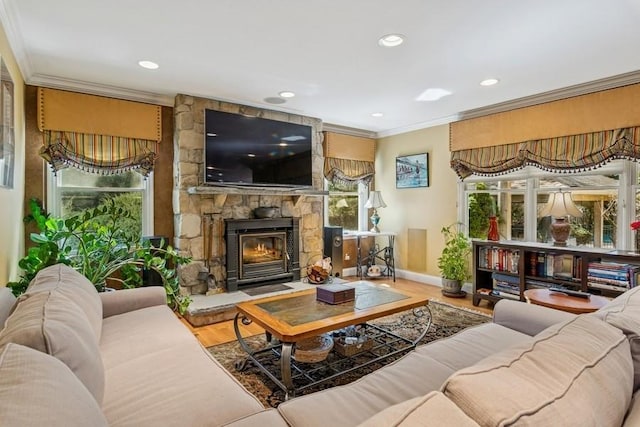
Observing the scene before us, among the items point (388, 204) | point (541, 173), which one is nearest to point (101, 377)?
point (541, 173)

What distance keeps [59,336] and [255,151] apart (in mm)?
3270

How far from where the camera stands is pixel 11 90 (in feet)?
8.13

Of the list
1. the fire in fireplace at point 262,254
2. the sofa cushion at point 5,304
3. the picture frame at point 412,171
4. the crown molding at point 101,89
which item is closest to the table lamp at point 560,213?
the picture frame at point 412,171

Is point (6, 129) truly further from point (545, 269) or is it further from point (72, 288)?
point (545, 269)

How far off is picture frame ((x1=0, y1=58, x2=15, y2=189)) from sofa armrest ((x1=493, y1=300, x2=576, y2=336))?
10.5ft

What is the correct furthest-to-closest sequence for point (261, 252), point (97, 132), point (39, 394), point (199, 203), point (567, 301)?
point (261, 252) → point (199, 203) → point (97, 132) → point (567, 301) → point (39, 394)

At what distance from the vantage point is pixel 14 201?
110 inches

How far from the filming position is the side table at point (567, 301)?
8.03 ft

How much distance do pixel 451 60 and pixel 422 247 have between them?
2.94 metres

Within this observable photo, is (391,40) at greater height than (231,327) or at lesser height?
greater

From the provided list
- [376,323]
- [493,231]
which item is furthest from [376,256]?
[376,323]

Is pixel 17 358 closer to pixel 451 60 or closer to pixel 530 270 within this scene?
pixel 451 60

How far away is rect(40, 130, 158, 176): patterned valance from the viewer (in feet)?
10.9

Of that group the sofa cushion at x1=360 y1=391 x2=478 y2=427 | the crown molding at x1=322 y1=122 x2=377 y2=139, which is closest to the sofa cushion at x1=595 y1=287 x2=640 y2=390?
the sofa cushion at x1=360 y1=391 x2=478 y2=427
